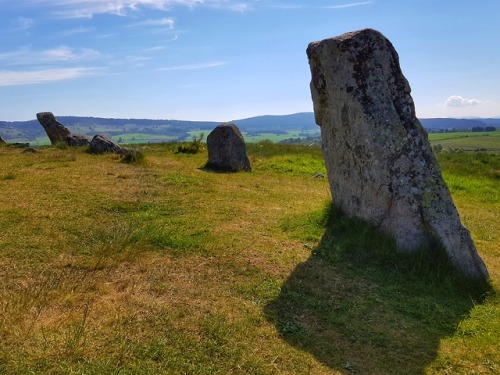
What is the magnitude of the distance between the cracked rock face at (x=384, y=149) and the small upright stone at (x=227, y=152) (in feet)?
37.5

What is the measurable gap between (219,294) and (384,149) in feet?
14.8

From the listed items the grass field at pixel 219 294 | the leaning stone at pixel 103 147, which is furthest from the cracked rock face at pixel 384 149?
the leaning stone at pixel 103 147

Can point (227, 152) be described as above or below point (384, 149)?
below

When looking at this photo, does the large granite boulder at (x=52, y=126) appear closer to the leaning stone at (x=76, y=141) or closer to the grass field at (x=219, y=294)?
the leaning stone at (x=76, y=141)

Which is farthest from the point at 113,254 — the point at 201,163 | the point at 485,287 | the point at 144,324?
the point at 201,163

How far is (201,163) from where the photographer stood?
2342 cm

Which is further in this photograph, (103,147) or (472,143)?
(472,143)

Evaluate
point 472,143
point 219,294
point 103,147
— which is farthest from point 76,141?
point 472,143

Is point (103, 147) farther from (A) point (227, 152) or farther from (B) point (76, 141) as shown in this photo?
(A) point (227, 152)

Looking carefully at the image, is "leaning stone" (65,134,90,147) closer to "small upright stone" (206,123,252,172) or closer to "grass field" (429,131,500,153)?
"small upright stone" (206,123,252,172)

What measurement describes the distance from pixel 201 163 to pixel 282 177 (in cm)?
494

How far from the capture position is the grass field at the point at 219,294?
552 cm

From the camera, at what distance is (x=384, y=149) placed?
9.06m

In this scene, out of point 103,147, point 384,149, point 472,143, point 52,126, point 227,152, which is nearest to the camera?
point 384,149
